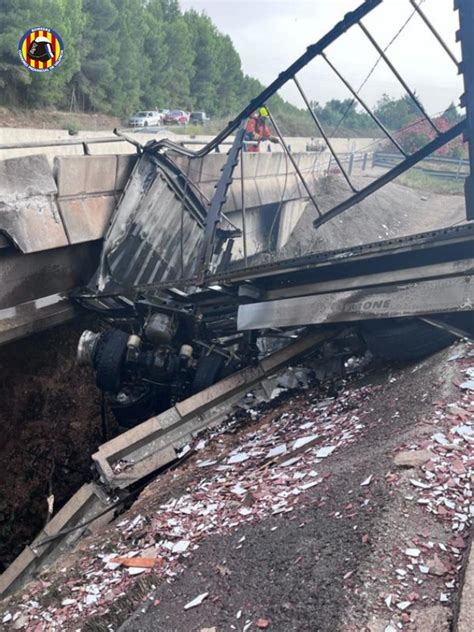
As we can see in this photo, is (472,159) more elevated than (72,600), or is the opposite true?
(472,159)

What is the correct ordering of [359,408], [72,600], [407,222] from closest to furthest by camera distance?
[72,600]
[359,408]
[407,222]

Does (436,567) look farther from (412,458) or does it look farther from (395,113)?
(395,113)

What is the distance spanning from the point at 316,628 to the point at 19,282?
22.5 feet

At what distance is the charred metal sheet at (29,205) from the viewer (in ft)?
24.5

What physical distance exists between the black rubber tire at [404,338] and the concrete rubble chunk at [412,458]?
6.24ft

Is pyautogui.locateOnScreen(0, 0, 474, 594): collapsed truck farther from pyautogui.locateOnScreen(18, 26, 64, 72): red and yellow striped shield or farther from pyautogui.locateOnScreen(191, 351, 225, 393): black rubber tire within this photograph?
pyautogui.locateOnScreen(18, 26, 64, 72): red and yellow striped shield

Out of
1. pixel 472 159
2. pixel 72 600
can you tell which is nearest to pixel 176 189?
pixel 472 159

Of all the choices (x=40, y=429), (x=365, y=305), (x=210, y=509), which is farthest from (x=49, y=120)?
(x=210, y=509)

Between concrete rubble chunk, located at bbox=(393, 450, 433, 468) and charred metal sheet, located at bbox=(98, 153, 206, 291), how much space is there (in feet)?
20.6

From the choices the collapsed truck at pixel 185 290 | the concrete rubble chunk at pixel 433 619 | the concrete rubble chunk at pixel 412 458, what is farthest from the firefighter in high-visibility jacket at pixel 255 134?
the concrete rubble chunk at pixel 433 619

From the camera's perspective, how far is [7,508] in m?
7.14

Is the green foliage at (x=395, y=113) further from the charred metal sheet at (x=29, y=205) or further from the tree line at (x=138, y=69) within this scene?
the charred metal sheet at (x=29, y=205)

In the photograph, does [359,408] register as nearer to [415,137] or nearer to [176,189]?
[176,189]

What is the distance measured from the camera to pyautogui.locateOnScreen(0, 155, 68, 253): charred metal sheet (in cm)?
746
